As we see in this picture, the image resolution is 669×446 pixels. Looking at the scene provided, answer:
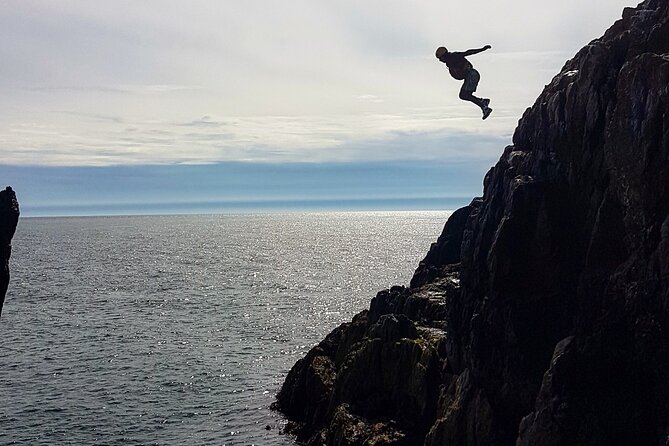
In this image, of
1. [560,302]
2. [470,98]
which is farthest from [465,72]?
[560,302]

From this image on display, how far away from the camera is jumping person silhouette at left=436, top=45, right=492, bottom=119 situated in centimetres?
2578

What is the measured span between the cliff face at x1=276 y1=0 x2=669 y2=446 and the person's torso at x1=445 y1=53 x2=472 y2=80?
7401 millimetres

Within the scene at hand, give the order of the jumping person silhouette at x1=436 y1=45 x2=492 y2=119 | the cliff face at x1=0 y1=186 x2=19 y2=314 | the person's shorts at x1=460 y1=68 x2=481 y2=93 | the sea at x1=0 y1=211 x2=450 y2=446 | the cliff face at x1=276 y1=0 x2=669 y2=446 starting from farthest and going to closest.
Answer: the sea at x1=0 y1=211 x2=450 y2=446, the cliff face at x1=0 y1=186 x2=19 y2=314, the person's shorts at x1=460 y1=68 x2=481 y2=93, the jumping person silhouette at x1=436 y1=45 x2=492 y2=119, the cliff face at x1=276 y1=0 x2=669 y2=446

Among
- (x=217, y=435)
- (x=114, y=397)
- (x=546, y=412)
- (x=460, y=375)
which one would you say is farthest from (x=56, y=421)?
(x=546, y=412)

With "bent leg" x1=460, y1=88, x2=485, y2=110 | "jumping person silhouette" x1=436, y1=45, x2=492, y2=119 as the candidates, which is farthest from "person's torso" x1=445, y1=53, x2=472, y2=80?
"bent leg" x1=460, y1=88, x2=485, y2=110

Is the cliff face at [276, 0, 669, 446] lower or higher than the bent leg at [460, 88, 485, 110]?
lower

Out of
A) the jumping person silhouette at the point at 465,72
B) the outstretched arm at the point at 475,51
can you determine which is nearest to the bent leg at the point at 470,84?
the jumping person silhouette at the point at 465,72

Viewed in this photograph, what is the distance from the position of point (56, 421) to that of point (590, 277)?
3920 cm

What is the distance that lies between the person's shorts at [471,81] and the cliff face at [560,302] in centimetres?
676

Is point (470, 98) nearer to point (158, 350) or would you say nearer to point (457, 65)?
point (457, 65)

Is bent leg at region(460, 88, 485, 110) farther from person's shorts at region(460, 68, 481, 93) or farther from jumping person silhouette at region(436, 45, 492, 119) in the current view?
person's shorts at region(460, 68, 481, 93)

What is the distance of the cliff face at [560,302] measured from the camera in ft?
79.5

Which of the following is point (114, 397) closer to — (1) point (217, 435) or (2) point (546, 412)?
(1) point (217, 435)

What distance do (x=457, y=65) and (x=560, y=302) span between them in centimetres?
1266
